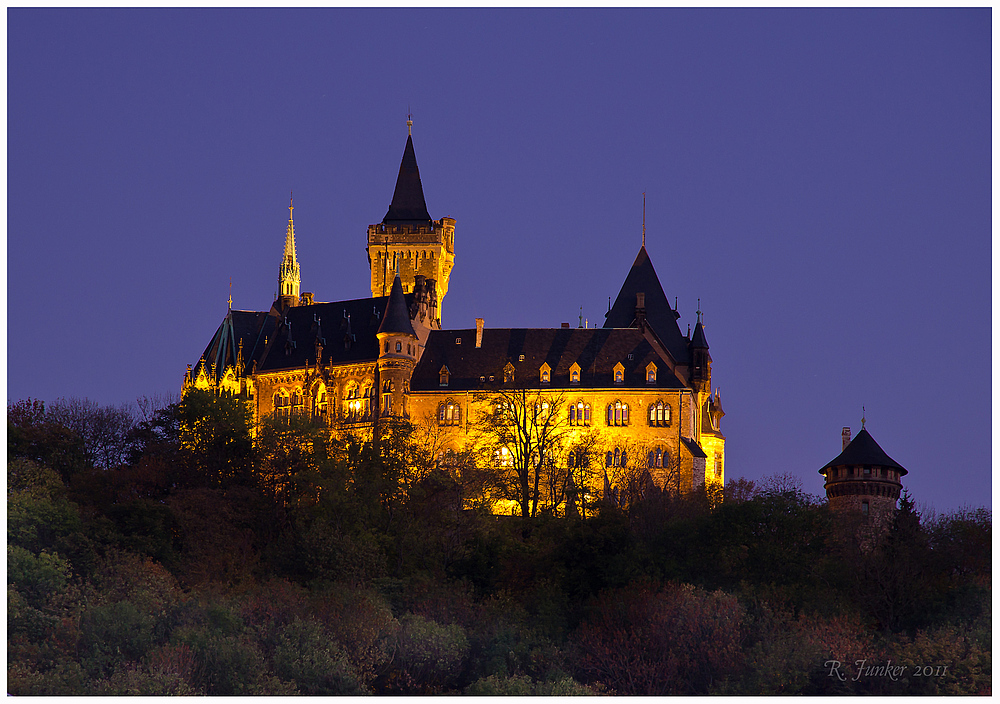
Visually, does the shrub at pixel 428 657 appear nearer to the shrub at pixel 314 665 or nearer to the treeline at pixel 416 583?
the treeline at pixel 416 583

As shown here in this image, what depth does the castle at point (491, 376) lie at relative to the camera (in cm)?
10100

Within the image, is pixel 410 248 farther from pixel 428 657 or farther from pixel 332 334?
pixel 428 657

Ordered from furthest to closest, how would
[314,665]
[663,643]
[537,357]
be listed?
[537,357] < [663,643] < [314,665]

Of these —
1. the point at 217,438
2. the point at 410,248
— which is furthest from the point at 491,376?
the point at 217,438

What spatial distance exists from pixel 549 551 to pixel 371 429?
25.2m

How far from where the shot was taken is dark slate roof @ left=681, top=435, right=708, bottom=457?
10094cm

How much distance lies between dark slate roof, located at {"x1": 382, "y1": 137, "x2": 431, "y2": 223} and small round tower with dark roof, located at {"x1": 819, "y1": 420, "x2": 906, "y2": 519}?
41.7 meters

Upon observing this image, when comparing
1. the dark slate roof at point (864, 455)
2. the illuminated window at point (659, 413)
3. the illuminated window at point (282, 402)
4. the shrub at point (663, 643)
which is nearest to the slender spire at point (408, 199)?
the illuminated window at point (282, 402)

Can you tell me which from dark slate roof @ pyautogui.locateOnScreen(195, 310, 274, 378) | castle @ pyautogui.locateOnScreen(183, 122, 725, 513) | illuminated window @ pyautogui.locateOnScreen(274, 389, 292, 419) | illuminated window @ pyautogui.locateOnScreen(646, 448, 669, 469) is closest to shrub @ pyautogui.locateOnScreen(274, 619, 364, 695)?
castle @ pyautogui.locateOnScreen(183, 122, 725, 513)

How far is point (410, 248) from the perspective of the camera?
12238 centimetres

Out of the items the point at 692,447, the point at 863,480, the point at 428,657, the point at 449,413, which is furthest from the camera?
the point at 449,413

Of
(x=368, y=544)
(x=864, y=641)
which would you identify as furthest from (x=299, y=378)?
(x=864, y=641)

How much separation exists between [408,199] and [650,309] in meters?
23.3

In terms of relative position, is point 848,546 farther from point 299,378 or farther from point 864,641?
point 299,378
